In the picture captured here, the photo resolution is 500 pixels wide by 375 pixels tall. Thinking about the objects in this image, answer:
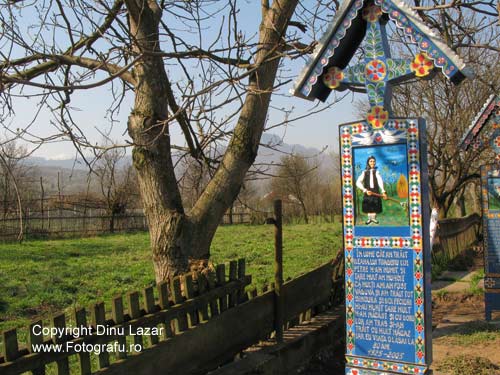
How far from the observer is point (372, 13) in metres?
3.61

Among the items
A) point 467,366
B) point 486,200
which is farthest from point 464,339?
point 486,200

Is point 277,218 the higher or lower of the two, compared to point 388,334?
higher

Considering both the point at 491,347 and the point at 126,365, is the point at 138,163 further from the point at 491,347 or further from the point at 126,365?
the point at 491,347

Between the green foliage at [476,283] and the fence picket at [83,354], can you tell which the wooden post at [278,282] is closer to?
the fence picket at [83,354]

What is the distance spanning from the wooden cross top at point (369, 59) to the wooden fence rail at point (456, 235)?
351 inches

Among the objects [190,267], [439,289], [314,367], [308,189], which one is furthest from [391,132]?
[308,189]

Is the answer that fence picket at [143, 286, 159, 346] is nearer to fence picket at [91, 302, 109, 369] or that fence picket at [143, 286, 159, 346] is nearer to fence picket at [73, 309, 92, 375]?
fence picket at [91, 302, 109, 369]

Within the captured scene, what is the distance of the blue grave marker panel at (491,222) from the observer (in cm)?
732

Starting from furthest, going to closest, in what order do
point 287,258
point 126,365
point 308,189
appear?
point 308,189
point 287,258
point 126,365

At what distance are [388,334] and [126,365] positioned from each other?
1874mm

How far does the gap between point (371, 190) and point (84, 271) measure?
364 inches

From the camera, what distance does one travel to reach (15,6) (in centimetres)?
471

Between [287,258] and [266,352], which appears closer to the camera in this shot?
[266,352]

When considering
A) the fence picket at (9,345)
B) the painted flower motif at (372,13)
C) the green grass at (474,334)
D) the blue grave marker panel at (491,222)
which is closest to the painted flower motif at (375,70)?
the painted flower motif at (372,13)
